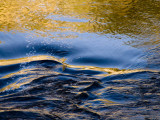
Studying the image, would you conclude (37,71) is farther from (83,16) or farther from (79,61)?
(83,16)

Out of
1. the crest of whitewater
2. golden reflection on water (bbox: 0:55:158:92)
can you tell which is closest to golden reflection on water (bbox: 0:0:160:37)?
the crest of whitewater

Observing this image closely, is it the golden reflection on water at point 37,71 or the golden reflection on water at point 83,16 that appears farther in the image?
the golden reflection on water at point 83,16

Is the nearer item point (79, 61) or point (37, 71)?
point (37, 71)

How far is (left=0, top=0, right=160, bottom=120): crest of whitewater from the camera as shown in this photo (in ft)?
8.84

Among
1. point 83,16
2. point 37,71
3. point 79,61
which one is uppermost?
point 83,16

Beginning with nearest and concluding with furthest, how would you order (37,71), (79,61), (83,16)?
(37,71), (79,61), (83,16)

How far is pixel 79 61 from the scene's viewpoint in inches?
172

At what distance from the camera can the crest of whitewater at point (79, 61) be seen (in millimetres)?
2695

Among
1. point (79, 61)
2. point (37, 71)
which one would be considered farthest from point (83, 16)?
point (37, 71)

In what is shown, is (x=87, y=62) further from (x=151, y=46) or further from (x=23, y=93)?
(x=23, y=93)

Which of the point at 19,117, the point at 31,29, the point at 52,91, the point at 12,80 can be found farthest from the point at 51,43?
the point at 19,117

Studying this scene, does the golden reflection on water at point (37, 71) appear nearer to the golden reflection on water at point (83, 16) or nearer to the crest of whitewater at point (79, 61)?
the crest of whitewater at point (79, 61)

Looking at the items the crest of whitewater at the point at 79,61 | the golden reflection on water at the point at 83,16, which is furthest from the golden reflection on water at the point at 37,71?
the golden reflection on water at the point at 83,16

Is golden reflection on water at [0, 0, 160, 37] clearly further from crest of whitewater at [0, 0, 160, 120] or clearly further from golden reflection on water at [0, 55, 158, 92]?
golden reflection on water at [0, 55, 158, 92]
